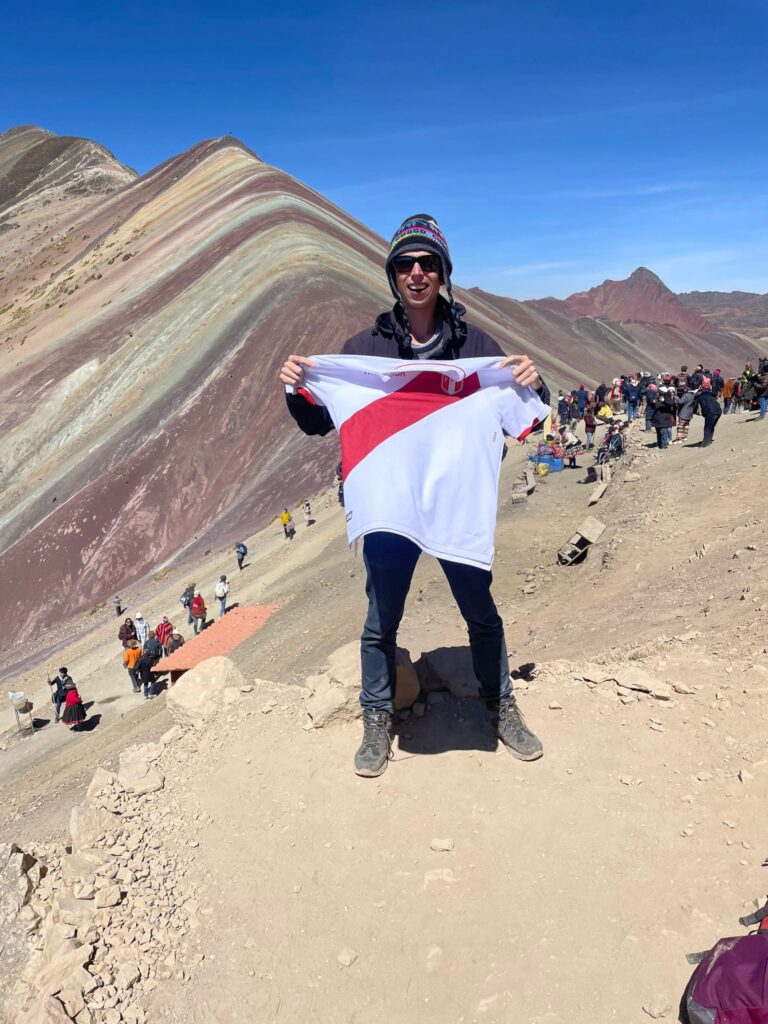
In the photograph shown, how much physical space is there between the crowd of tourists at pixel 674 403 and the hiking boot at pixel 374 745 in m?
10.6

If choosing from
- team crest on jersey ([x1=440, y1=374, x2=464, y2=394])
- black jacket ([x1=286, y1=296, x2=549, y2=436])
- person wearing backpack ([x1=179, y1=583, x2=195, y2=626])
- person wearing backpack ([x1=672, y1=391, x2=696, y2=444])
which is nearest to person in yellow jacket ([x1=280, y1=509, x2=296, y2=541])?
person wearing backpack ([x1=179, y1=583, x2=195, y2=626])

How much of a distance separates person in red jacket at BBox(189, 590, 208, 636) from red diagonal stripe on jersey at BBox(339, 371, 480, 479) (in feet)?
40.3

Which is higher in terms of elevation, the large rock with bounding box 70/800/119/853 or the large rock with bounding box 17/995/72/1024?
the large rock with bounding box 70/800/119/853

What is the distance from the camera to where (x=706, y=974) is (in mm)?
2186

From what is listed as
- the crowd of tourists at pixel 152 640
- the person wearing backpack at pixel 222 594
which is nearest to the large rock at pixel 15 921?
the crowd of tourists at pixel 152 640

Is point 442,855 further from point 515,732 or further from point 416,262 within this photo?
point 416,262

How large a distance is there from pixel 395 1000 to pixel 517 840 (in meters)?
0.86

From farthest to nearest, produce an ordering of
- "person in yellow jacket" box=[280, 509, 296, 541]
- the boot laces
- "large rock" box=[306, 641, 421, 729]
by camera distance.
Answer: "person in yellow jacket" box=[280, 509, 296, 541], "large rock" box=[306, 641, 421, 729], the boot laces

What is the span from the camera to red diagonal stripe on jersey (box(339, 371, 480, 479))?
11.5ft

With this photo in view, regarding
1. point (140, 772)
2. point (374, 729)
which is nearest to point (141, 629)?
point (140, 772)

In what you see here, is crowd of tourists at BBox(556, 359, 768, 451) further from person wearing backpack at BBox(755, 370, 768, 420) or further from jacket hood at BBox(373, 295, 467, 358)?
jacket hood at BBox(373, 295, 467, 358)

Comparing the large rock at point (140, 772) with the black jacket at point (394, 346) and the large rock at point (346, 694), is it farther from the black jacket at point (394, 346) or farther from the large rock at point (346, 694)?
the black jacket at point (394, 346)

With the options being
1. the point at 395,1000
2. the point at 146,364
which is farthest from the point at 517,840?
the point at 146,364

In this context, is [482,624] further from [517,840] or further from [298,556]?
[298,556]
